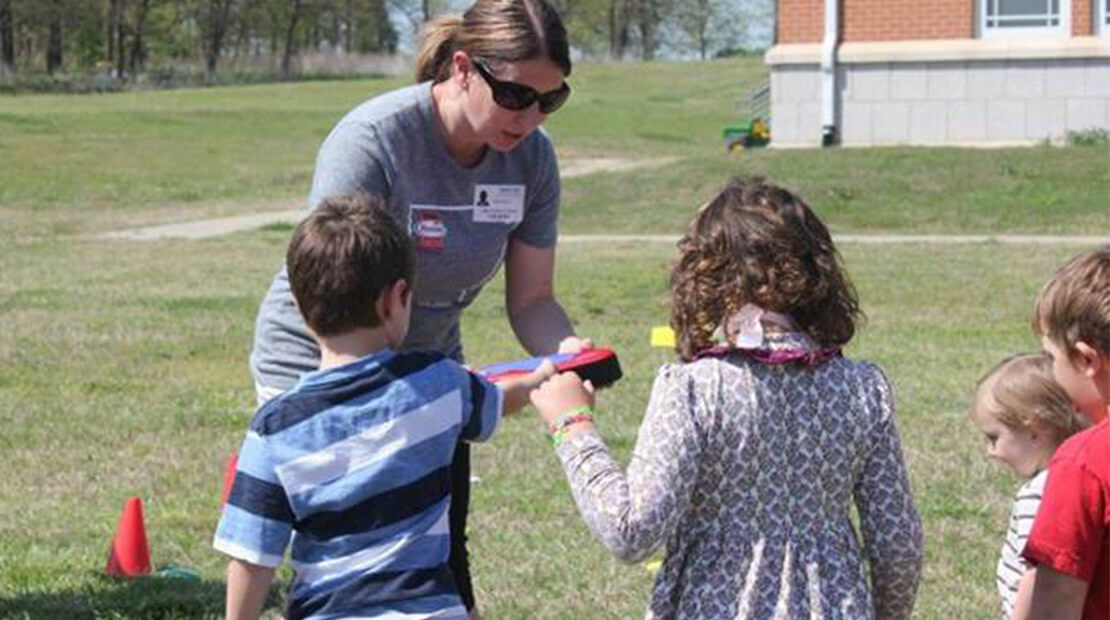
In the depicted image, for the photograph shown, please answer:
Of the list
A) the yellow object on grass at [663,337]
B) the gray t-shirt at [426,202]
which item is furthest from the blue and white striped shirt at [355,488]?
the gray t-shirt at [426,202]

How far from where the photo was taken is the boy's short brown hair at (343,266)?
11.4 ft

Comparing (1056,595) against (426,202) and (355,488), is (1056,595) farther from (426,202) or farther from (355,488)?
(426,202)

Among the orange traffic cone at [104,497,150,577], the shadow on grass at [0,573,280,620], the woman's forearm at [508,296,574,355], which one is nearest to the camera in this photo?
the woman's forearm at [508,296,574,355]

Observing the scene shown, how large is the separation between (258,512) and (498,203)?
47.8 inches

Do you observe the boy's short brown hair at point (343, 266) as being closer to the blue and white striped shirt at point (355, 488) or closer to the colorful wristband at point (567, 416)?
the blue and white striped shirt at point (355, 488)

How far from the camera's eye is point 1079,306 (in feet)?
10.5

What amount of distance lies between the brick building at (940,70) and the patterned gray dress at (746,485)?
21917mm

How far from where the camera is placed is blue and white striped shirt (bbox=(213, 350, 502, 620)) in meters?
3.51

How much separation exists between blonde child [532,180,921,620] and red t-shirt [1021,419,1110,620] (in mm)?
433

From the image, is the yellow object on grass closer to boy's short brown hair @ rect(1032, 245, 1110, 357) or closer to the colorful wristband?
the colorful wristband

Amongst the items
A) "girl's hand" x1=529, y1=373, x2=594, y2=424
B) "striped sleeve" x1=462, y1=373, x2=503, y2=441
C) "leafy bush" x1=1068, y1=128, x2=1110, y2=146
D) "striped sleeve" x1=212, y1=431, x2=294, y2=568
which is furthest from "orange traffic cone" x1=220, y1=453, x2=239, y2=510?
"leafy bush" x1=1068, y1=128, x2=1110, y2=146

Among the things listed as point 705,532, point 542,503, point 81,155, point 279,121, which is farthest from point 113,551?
point 279,121

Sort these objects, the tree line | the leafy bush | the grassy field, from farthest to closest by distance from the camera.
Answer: the tree line < the leafy bush < the grassy field

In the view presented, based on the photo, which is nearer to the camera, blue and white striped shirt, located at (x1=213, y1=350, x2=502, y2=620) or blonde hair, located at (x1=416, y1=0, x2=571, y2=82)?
blue and white striped shirt, located at (x1=213, y1=350, x2=502, y2=620)
